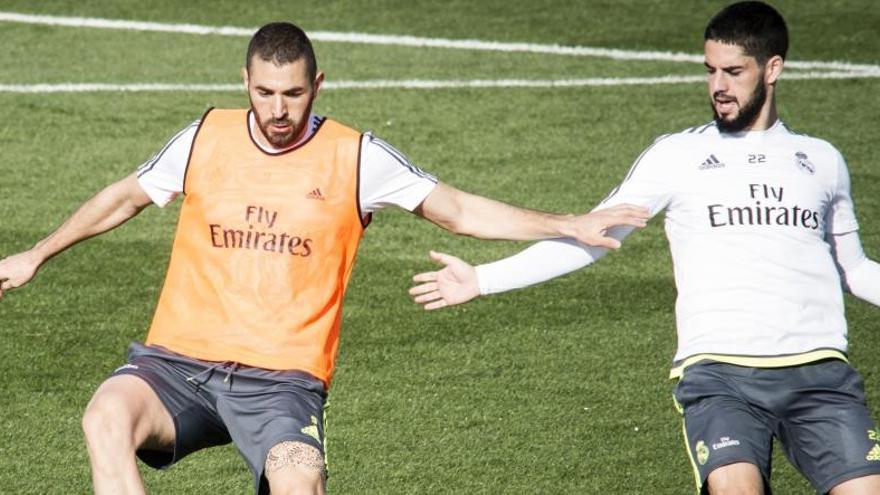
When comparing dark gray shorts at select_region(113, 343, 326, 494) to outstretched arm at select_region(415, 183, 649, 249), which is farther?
outstretched arm at select_region(415, 183, 649, 249)

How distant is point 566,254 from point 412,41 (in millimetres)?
10118

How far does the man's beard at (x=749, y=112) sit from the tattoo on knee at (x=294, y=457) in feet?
6.65

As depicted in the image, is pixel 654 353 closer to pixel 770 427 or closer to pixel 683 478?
pixel 683 478

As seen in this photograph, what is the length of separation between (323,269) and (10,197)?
5.91 metres

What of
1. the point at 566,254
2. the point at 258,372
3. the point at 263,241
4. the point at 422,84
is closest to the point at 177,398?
the point at 258,372

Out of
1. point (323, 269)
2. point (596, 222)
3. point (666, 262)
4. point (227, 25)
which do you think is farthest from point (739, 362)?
point (227, 25)

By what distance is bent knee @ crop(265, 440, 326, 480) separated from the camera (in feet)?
18.9

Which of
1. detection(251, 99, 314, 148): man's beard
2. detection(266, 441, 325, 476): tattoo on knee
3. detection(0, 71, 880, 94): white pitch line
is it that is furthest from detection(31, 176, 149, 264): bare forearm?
detection(0, 71, 880, 94): white pitch line

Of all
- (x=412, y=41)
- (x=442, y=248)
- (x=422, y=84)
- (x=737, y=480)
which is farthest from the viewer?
(x=412, y=41)

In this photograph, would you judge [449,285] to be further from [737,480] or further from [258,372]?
[737,480]

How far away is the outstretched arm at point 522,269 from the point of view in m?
6.22

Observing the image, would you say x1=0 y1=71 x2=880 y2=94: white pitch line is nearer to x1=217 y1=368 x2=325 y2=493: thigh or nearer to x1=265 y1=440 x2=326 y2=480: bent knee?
x1=217 y1=368 x2=325 y2=493: thigh

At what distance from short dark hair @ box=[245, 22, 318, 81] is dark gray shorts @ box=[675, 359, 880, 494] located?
188cm

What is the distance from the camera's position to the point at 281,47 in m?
6.20
